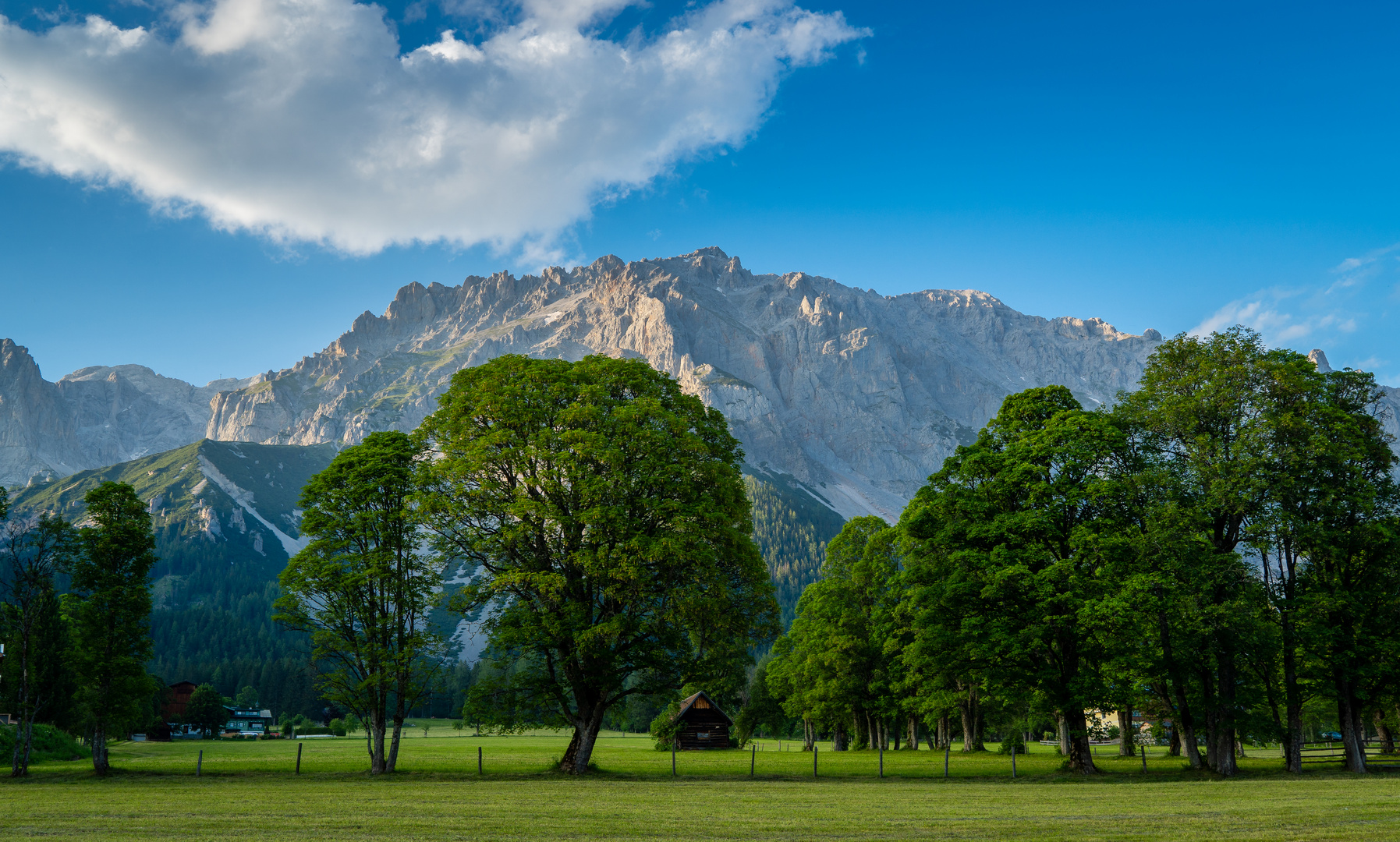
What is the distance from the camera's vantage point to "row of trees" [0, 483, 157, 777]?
3172 centimetres

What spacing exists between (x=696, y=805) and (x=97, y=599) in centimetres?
2705

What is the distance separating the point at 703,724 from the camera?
241 feet

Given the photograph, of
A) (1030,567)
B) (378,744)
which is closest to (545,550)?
(378,744)

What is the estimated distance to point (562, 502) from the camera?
97.9 ft

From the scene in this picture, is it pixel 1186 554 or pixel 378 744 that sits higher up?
pixel 1186 554

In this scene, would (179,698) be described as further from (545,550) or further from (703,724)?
(545,550)

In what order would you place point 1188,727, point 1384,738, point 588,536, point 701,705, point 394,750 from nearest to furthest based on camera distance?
point 588,536, point 394,750, point 1188,727, point 1384,738, point 701,705

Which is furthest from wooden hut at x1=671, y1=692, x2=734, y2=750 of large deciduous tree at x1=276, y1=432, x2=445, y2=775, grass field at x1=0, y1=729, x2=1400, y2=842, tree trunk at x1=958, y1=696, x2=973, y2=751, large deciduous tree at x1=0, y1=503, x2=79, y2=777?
large deciduous tree at x1=0, y1=503, x2=79, y2=777

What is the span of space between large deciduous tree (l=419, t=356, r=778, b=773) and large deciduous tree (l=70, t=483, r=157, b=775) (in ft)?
43.3

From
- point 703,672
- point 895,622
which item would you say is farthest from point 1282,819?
point 895,622

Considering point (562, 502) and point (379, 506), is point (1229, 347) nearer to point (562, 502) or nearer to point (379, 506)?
point (562, 502)

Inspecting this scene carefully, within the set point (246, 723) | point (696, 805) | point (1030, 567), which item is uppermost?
point (1030, 567)

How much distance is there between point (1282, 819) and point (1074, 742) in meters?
16.2

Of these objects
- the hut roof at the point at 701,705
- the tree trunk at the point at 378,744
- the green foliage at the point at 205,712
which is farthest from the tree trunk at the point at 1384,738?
the green foliage at the point at 205,712
